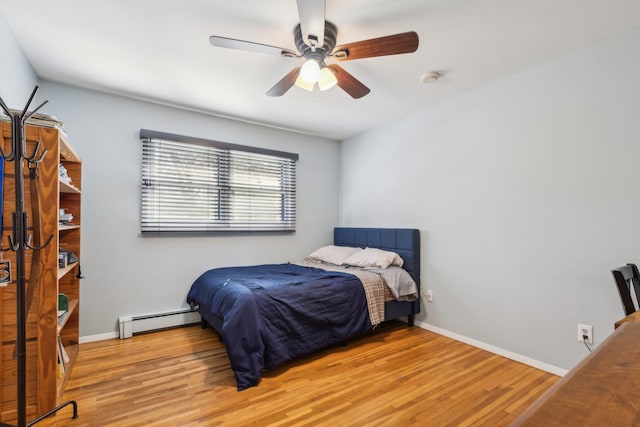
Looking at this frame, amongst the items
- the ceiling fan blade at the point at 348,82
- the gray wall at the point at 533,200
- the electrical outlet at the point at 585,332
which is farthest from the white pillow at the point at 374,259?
the ceiling fan blade at the point at 348,82

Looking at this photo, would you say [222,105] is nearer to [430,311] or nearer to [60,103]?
[60,103]

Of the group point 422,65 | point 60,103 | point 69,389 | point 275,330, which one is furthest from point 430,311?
point 60,103

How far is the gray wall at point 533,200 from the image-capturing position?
6.90 ft

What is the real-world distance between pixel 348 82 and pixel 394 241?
1940 mm

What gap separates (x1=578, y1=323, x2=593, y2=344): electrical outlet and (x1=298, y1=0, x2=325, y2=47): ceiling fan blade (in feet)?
8.68

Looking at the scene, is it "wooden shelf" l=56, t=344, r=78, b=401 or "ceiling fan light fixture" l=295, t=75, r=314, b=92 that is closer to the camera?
"wooden shelf" l=56, t=344, r=78, b=401

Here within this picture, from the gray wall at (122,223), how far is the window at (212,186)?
0.12m

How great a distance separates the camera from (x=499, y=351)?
2660mm

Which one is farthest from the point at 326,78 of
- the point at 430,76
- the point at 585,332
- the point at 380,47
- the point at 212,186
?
the point at 585,332

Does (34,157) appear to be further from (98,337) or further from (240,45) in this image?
(98,337)

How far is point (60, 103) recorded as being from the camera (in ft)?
9.22

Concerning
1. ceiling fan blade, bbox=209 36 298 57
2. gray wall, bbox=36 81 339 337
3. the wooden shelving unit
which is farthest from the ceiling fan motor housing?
gray wall, bbox=36 81 339 337

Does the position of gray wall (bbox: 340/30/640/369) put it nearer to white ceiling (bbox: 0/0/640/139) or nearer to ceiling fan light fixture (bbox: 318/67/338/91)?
white ceiling (bbox: 0/0/640/139)

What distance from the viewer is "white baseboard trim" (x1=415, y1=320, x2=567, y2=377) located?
234cm
